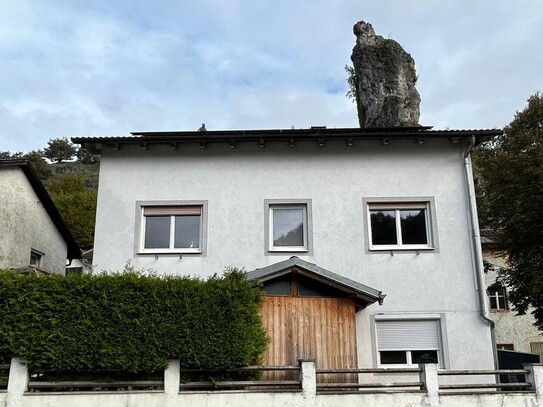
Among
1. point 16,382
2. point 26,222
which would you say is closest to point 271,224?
point 16,382

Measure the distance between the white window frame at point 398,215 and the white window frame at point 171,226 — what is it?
3904mm

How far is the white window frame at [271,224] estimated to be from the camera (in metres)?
12.1

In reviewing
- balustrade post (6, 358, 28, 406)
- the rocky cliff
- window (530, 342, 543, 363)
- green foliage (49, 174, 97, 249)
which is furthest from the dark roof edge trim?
green foliage (49, 174, 97, 249)

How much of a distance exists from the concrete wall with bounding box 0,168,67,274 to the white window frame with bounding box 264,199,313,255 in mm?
7671

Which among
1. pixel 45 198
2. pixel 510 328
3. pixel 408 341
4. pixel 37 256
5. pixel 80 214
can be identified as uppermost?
pixel 80 214

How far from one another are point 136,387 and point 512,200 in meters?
11.6

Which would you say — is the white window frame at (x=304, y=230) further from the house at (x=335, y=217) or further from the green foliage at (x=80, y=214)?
the green foliage at (x=80, y=214)

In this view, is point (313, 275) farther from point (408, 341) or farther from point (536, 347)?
point (536, 347)

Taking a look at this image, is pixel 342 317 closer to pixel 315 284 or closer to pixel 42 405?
pixel 315 284

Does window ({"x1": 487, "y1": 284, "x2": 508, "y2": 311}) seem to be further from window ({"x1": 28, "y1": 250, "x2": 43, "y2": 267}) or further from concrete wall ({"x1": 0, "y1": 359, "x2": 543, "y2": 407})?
window ({"x1": 28, "y1": 250, "x2": 43, "y2": 267})

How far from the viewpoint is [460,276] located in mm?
11789

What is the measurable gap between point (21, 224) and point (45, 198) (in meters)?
1.63

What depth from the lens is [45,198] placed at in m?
17.1

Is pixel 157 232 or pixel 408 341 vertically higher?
pixel 157 232
